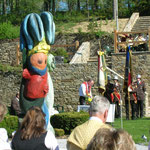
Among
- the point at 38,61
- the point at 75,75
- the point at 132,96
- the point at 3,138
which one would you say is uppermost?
the point at 38,61

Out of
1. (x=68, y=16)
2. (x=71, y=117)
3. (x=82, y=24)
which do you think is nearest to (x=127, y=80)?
(x=71, y=117)

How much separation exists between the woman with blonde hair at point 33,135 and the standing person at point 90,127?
253 millimetres

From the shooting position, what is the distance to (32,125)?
5.02 m

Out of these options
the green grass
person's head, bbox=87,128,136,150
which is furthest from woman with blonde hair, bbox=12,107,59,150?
the green grass

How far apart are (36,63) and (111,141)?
6227 mm

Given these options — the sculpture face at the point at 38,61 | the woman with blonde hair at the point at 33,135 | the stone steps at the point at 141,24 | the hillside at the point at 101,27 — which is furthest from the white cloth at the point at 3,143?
the hillside at the point at 101,27

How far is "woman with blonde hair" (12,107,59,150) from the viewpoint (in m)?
5.00

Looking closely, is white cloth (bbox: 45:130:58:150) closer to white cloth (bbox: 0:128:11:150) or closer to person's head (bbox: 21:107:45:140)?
person's head (bbox: 21:107:45:140)

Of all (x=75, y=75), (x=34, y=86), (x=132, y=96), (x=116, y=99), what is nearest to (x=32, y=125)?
(x=34, y=86)

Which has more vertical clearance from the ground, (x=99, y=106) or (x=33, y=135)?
(x=99, y=106)

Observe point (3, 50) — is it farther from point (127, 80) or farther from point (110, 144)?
point (110, 144)

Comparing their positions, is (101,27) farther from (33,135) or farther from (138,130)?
(33,135)

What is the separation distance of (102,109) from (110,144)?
1.40 meters

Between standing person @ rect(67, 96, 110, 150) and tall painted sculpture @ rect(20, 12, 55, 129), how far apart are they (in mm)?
4626
